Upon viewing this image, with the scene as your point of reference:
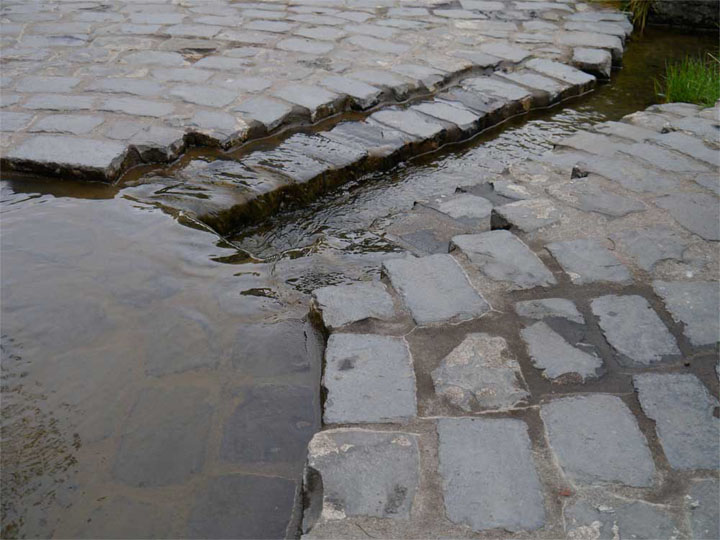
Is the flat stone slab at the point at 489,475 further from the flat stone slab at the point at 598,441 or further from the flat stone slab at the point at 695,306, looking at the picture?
the flat stone slab at the point at 695,306

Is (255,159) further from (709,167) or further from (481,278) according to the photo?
(709,167)

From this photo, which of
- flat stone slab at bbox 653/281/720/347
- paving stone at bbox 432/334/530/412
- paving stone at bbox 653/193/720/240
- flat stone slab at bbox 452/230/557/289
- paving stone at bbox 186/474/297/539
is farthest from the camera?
paving stone at bbox 653/193/720/240

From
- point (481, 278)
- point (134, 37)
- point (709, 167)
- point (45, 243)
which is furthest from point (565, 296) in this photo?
point (134, 37)

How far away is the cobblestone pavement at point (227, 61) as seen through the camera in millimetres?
3324

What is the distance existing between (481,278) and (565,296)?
0.29 metres

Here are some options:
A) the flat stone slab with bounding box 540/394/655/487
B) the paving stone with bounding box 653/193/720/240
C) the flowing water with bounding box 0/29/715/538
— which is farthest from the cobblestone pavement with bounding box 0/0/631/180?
the flat stone slab with bounding box 540/394/655/487

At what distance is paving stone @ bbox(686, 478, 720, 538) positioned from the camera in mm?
1482

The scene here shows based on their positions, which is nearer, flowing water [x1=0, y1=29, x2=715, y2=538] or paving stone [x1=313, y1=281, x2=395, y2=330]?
flowing water [x1=0, y1=29, x2=715, y2=538]

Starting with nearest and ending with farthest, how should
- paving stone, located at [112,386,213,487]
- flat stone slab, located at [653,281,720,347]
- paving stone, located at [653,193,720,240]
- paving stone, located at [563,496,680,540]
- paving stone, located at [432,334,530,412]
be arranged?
paving stone, located at [563,496,680,540] → paving stone, located at [112,386,213,487] → paving stone, located at [432,334,530,412] → flat stone slab, located at [653,281,720,347] → paving stone, located at [653,193,720,240]

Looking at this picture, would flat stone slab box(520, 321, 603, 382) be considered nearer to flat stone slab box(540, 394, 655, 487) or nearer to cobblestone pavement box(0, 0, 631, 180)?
flat stone slab box(540, 394, 655, 487)

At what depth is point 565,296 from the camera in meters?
2.25

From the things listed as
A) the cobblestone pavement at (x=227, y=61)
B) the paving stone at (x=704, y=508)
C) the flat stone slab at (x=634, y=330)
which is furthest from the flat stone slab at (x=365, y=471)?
the cobblestone pavement at (x=227, y=61)

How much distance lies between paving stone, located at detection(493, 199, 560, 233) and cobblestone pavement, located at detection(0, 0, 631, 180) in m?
1.32

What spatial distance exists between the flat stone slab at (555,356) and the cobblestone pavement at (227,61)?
6.43 ft
